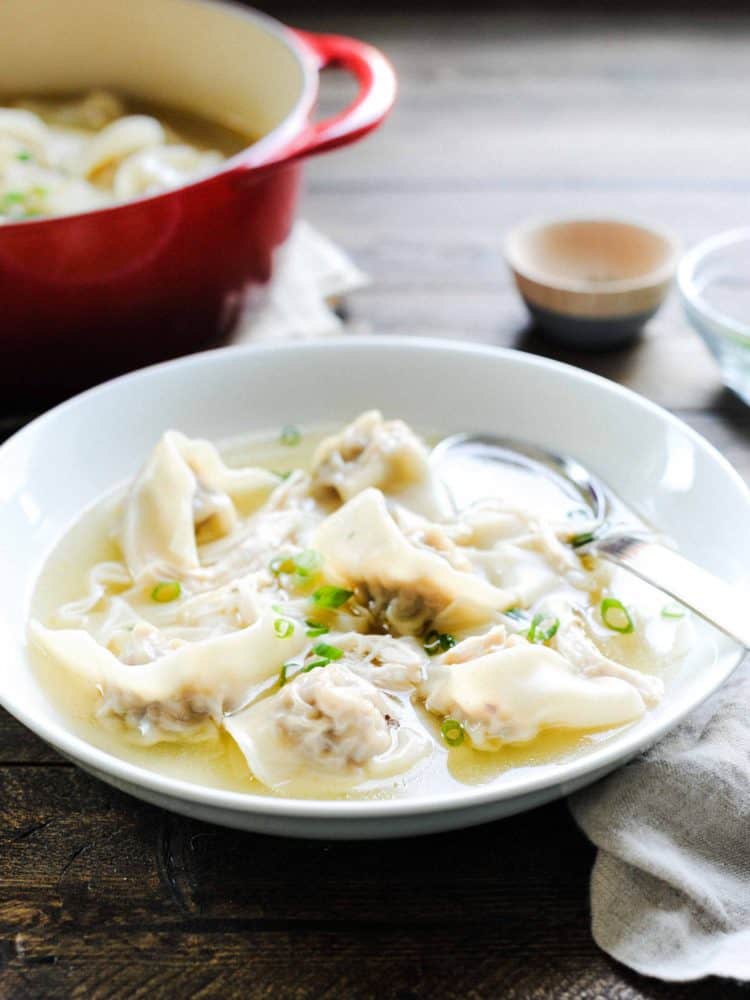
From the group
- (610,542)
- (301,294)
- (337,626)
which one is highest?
(610,542)

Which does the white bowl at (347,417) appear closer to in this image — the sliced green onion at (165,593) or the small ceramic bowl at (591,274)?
the sliced green onion at (165,593)

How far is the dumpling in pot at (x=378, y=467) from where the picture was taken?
7.27 feet

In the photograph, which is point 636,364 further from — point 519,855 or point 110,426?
point 519,855

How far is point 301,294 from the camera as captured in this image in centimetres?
305

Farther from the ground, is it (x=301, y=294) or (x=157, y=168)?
(x=157, y=168)

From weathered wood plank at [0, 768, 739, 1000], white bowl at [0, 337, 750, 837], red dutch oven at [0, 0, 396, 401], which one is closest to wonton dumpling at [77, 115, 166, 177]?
red dutch oven at [0, 0, 396, 401]

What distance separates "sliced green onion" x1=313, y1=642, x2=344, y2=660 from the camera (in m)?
1.83

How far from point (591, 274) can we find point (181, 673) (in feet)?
5.78

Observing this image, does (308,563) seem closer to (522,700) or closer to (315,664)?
(315,664)

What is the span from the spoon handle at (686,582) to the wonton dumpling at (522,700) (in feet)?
0.51

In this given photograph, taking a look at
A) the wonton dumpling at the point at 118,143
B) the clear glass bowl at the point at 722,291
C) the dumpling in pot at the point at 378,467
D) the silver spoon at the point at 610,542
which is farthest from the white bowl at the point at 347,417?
the wonton dumpling at the point at 118,143

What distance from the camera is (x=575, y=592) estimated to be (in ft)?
6.64

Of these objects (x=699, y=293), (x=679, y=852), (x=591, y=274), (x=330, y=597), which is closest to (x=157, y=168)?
(x=591, y=274)

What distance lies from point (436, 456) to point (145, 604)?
64 cm
